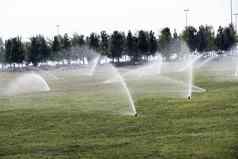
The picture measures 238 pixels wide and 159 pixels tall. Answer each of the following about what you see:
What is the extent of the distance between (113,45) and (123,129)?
74174 millimetres

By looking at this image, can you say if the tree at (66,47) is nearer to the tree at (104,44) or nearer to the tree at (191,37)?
the tree at (104,44)

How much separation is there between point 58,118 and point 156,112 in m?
4.36

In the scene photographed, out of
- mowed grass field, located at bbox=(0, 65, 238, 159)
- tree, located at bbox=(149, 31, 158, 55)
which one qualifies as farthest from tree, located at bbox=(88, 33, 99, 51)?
mowed grass field, located at bbox=(0, 65, 238, 159)

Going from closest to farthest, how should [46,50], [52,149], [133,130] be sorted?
[52,149], [133,130], [46,50]

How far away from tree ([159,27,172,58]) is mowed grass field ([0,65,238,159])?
67626 mm

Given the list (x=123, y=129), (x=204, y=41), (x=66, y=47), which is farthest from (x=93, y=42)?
(x=123, y=129)

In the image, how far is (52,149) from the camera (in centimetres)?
1550

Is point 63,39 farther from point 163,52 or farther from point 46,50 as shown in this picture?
point 163,52

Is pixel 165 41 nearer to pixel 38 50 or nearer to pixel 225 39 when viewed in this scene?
pixel 225 39

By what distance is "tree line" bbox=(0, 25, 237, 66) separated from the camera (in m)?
92.1

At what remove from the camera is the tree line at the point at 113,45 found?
92062mm

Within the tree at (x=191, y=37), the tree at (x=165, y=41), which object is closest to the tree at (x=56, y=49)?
the tree at (x=165, y=41)

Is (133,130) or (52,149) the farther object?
(133,130)

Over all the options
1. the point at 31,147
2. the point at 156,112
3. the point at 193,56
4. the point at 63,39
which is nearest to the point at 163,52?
the point at 193,56
